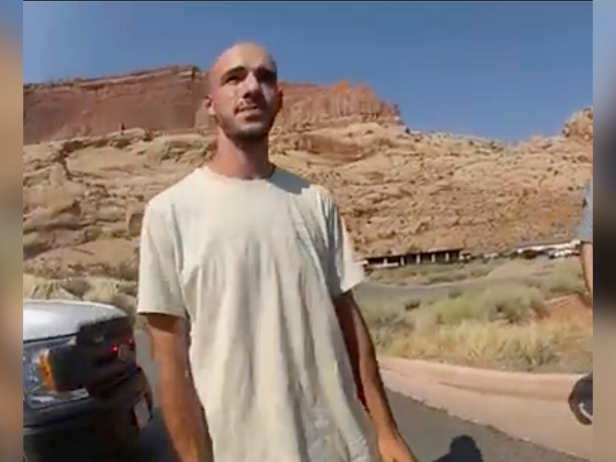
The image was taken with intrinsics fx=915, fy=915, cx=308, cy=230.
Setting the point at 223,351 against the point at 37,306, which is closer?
the point at 223,351

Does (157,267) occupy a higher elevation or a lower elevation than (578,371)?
higher

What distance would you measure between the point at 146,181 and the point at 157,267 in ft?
0.87

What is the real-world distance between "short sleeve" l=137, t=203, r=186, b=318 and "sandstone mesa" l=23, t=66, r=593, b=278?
14cm

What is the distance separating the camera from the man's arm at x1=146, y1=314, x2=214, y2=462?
1.98 metres

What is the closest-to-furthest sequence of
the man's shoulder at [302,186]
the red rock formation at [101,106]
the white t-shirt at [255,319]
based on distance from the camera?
the white t-shirt at [255,319] → the man's shoulder at [302,186] → the red rock formation at [101,106]

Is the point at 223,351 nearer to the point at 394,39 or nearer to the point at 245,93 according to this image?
the point at 245,93

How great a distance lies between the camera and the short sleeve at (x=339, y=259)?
2064mm

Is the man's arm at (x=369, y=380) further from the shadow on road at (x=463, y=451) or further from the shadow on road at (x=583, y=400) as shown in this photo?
the shadow on road at (x=583, y=400)

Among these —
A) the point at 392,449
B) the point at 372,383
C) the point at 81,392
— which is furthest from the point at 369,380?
the point at 81,392

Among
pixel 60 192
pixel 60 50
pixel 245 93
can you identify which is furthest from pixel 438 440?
pixel 60 50

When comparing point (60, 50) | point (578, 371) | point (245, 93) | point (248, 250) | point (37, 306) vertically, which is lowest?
point (578, 371)

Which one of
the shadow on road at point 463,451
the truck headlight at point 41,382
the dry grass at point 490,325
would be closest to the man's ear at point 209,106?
the dry grass at point 490,325

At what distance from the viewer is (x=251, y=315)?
6.51 feet

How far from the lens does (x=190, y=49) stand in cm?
218
